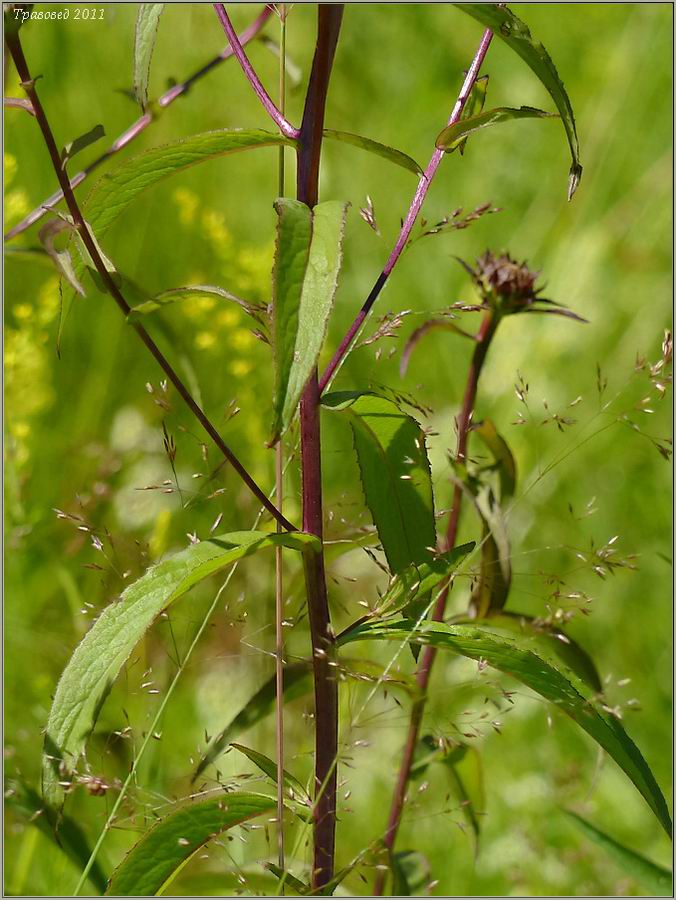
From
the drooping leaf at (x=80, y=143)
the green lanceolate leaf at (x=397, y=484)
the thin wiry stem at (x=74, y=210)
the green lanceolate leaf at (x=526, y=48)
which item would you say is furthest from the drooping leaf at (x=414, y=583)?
the drooping leaf at (x=80, y=143)

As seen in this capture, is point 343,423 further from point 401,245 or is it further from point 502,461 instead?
point 401,245

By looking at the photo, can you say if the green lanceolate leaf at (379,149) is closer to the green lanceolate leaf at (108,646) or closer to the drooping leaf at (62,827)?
the green lanceolate leaf at (108,646)

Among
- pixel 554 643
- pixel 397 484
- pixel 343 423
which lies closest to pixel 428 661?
pixel 554 643

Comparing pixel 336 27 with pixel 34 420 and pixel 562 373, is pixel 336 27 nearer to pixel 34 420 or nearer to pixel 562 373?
pixel 34 420

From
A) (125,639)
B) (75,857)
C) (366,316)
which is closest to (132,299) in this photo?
(366,316)

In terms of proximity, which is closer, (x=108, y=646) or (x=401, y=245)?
(x=108, y=646)
